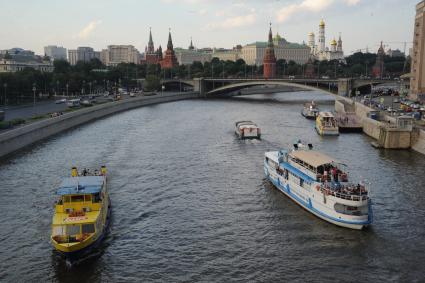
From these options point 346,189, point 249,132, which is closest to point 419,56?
point 249,132

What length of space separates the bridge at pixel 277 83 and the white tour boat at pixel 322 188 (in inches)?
3006

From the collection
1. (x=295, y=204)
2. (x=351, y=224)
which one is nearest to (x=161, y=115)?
(x=295, y=204)

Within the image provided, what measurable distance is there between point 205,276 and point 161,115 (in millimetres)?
64876

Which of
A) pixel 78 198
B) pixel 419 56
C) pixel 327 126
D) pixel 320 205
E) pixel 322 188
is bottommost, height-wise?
pixel 320 205

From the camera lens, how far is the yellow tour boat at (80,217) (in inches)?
908

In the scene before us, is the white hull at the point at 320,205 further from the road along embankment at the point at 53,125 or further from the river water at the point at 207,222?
the road along embankment at the point at 53,125

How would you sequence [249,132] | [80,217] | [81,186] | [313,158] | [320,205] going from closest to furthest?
[80,217], [81,186], [320,205], [313,158], [249,132]

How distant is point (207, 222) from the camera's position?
2861 centimetres

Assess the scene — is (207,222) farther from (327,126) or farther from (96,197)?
(327,126)

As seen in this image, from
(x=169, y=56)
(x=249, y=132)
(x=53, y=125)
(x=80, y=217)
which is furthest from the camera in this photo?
(x=169, y=56)

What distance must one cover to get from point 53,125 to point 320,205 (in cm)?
4141

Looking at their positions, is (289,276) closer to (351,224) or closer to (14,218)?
(351,224)

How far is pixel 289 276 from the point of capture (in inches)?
871

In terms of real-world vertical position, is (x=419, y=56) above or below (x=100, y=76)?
above
